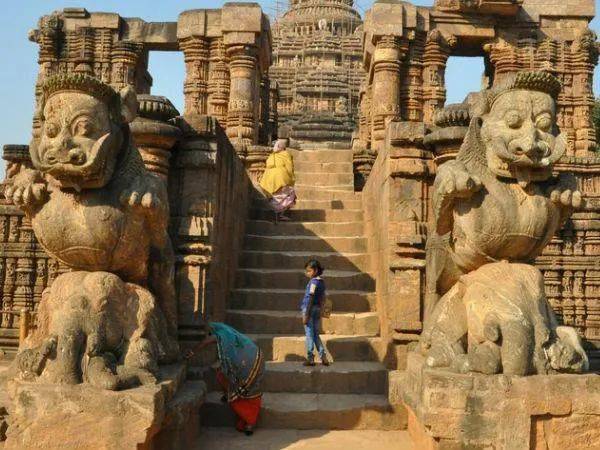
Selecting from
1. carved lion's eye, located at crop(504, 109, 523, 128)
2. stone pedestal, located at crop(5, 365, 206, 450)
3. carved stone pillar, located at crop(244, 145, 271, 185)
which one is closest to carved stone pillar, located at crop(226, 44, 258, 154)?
carved stone pillar, located at crop(244, 145, 271, 185)

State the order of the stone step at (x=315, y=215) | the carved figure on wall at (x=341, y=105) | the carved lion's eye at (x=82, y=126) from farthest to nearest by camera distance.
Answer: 1. the carved figure on wall at (x=341, y=105)
2. the stone step at (x=315, y=215)
3. the carved lion's eye at (x=82, y=126)

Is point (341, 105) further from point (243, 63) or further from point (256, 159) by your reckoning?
point (256, 159)

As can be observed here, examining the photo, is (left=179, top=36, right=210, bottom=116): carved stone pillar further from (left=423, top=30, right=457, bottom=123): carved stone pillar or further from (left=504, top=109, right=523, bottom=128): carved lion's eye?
(left=504, top=109, right=523, bottom=128): carved lion's eye

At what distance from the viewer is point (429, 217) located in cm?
543

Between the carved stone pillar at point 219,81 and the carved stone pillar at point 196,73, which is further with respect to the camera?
the carved stone pillar at point 196,73

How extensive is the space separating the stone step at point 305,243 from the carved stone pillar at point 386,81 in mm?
7178

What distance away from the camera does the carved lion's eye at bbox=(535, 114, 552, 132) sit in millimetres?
3691

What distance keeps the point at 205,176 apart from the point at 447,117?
210cm

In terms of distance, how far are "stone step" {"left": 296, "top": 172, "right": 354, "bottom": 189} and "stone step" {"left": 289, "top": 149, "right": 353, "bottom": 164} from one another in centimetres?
52

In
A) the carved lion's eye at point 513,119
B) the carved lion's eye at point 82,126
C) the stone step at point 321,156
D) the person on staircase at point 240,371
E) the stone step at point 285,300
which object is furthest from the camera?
the stone step at point 321,156

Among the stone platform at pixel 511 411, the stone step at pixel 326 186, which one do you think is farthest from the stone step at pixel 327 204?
the stone platform at pixel 511 411

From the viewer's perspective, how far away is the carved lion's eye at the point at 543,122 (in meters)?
3.69

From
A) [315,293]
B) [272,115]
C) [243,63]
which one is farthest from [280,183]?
[272,115]

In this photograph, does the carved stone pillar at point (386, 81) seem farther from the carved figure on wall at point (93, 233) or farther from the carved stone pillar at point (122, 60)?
the carved figure on wall at point (93, 233)
